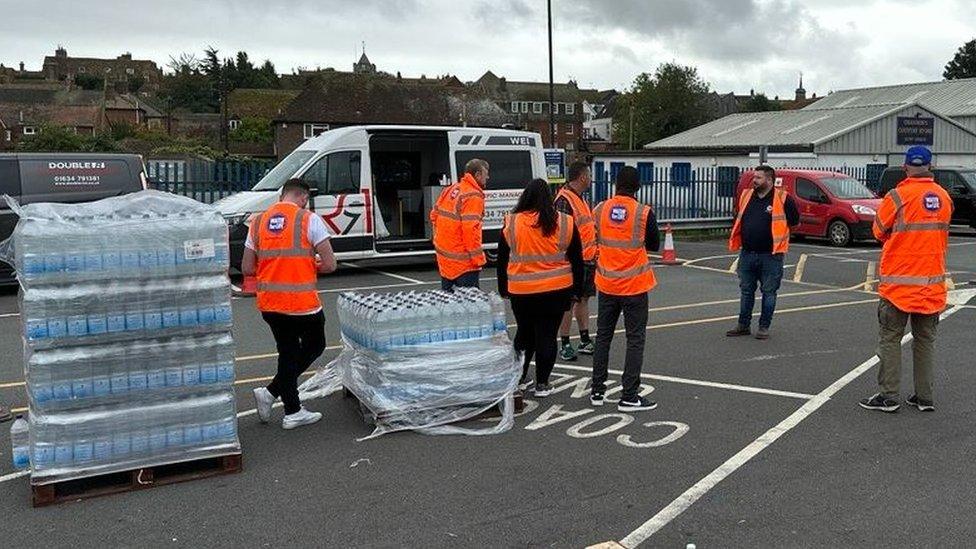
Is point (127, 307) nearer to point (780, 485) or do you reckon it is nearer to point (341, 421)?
point (341, 421)

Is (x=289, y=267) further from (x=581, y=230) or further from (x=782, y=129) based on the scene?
(x=782, y=129)

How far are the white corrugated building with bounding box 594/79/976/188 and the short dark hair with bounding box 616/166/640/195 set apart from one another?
59.3 ft

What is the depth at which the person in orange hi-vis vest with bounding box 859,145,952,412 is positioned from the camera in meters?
6.18

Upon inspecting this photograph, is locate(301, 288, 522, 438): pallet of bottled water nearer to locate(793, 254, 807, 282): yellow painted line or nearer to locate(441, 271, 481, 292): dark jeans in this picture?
locate(441, 271, 481, 292): dark jeans

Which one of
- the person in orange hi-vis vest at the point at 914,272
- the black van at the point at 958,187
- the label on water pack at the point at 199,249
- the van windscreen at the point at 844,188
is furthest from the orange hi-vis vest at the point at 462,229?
the black van at the point at 958,187

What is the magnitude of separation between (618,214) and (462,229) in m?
1.91

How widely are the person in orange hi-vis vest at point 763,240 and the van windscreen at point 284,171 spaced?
24.6 ft

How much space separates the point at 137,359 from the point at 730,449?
3.75 meters

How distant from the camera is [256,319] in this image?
33.5ft

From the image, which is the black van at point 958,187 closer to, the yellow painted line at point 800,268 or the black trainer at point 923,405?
the yellow painted line at point 800,268

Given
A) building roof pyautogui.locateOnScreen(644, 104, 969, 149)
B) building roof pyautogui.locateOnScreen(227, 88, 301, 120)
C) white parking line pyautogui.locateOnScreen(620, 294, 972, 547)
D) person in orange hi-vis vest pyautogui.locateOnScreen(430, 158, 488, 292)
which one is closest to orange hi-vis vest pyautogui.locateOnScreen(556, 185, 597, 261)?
person in orange hi-vis vest pyautogui.locateOnScreen(430, 158, 488, 292)

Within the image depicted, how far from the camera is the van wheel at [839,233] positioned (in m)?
19.5

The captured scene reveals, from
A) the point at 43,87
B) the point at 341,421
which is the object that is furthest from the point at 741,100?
the point at 341,421

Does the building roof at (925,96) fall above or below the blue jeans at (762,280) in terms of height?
above
